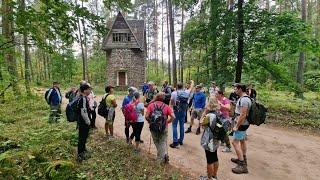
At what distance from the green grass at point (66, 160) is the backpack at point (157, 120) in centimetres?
88

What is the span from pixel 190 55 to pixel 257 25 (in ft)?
80.2

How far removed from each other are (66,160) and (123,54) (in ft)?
88.3

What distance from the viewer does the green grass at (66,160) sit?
644 cm

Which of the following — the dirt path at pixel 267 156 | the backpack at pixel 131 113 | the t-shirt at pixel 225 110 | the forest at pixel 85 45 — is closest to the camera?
the forest at pixel 85 45

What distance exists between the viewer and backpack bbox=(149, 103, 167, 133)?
7141 millimetres

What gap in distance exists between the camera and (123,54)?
33406 mm

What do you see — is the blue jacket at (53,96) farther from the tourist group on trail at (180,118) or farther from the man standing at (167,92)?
the man standing at (167,92)

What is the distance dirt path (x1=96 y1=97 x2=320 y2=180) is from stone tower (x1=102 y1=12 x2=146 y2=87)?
2204cm

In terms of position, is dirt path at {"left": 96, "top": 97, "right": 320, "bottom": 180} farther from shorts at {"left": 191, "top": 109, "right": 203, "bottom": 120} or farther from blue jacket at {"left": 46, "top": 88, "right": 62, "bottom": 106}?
blue jacket at {"left": 46, "top": 88, "right": 62, "bottom": 106}

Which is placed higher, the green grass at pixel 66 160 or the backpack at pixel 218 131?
the backpack at pixel 218 131

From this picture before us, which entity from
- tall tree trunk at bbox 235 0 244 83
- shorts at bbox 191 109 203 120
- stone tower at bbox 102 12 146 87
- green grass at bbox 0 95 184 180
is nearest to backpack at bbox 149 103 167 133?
green grass at bbox 0 95 184 180

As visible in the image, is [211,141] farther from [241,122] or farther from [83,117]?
[83,117]

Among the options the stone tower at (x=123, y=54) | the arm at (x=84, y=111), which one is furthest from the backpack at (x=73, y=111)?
the stone tower at (x=123, y=54)

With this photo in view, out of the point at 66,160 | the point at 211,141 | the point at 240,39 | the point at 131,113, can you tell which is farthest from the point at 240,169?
the point at 240,39
